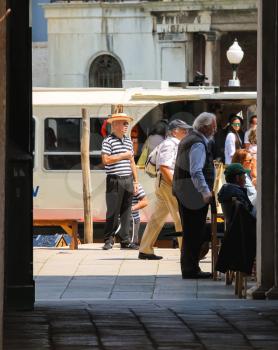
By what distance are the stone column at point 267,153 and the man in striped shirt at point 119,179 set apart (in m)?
7.22

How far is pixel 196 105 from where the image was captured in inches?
1029

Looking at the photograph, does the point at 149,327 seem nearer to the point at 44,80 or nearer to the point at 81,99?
the point at 81,99

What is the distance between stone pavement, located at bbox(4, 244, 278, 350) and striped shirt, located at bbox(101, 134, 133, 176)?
3292 millimetres

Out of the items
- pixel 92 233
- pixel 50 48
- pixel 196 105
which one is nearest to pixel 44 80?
pixel 50 48

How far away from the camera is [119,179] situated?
20312 mm

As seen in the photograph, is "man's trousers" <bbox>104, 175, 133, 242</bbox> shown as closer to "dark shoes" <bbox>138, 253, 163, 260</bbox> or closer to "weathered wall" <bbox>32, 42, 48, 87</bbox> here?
"dark shoes" <bbox>138, 253, 163, 260</bbox>

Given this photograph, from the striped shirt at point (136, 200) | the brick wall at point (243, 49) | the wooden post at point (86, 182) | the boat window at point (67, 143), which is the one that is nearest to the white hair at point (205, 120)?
the striped shirt at point (136, 200)

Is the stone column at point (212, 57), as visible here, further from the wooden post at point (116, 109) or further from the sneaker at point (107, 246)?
the sneaker at point (107, 246)

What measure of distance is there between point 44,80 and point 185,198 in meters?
31.0

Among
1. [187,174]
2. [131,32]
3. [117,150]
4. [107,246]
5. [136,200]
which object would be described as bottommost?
[107,246]

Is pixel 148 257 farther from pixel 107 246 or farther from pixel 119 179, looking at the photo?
pixel 119 179

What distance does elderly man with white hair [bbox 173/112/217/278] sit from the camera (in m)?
15.3

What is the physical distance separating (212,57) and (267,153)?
33.5 meters

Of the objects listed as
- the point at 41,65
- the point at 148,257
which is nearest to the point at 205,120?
the point at 148,257
